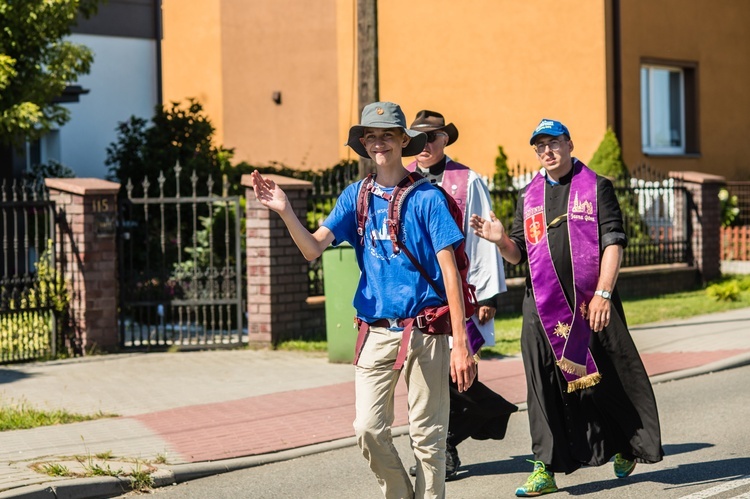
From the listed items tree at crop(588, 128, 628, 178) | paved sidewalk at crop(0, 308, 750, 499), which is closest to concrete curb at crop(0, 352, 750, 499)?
paved sidewalk at crop(0, 308, 750, 499)

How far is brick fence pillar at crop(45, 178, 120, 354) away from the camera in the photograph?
38.7 feet

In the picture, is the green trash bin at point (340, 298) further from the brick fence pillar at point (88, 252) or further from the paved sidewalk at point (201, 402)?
the brick fence pillar at point (88, 252)

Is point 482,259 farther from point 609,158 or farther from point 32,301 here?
point 609,158

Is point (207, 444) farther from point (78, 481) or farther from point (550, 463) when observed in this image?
point (550, 463)

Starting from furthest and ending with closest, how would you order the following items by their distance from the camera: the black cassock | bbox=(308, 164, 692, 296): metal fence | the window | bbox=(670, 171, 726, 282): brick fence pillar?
the window
bbox=(670, 171, 726, 282): brick fence pillar
bbox=(308, 164, 692, 296): metal fence
the black cassock

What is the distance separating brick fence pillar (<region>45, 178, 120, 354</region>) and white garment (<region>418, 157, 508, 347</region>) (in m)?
5.60

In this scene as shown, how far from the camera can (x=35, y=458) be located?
7.23m

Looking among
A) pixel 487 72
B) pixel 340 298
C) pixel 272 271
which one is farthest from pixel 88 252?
pixel 487 72

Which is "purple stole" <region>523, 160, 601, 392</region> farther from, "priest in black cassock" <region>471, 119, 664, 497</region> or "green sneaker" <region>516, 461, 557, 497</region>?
"green sneaker" <region>516, 461, 557, 497</region>

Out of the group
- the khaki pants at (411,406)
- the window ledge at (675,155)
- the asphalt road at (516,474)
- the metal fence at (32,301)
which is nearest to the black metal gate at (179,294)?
the metal fence at (32,301)

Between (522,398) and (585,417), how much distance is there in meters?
3.02

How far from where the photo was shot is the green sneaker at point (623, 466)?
669 centimetres

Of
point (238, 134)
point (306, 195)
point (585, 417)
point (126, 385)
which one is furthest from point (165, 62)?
point (585, 417)

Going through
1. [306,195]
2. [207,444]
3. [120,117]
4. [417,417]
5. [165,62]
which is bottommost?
[207,444]
